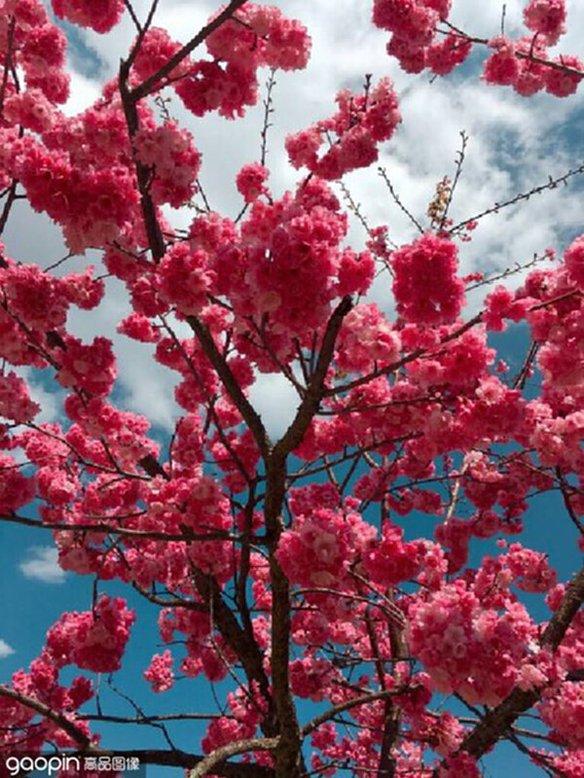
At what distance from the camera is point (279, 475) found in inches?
177

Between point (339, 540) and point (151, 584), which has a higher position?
point (151, 584)

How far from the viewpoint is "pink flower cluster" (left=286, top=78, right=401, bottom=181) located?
18.2 ft

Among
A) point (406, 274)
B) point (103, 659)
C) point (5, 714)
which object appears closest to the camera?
point (406, 274)

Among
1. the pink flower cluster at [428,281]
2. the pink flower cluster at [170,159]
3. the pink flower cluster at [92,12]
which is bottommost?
the pink flower cluster at [428,281]

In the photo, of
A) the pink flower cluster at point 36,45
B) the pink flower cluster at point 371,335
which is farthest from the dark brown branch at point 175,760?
the pink flower cluster at point 36,45

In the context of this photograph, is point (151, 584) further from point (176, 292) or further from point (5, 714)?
point (176, 292)

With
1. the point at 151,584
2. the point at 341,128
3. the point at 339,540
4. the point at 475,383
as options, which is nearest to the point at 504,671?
the point at 339,540

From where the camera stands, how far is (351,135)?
5.57m

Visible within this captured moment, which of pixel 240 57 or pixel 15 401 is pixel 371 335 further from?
pixel 15 401

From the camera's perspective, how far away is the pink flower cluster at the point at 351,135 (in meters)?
5.56

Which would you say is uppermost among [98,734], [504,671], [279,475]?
[279,475]

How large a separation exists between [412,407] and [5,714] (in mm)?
5251

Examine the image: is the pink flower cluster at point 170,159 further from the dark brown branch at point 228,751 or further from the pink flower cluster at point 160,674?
the pink flower cluster at point 160,674

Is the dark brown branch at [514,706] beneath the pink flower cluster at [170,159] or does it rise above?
beneath
